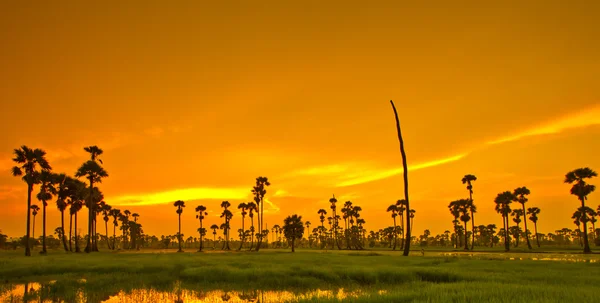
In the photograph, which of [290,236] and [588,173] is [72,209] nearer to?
[290,236]

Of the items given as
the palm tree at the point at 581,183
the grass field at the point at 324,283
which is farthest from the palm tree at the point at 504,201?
the grass field at the point at 324,283

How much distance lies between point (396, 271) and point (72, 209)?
78.4m

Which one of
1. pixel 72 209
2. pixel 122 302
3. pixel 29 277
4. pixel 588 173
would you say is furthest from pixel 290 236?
pixel 122 302

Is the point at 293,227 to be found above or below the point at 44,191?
below

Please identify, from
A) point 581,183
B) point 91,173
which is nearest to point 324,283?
point 91,173

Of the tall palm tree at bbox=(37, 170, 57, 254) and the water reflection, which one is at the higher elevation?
the tall palm tree at bbox=(37, 170, 57, 254)

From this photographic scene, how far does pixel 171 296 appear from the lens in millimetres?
18953

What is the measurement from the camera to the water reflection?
17672 millimetres

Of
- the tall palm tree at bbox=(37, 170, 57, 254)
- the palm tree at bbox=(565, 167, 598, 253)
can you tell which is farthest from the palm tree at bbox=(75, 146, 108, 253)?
the palm tree at bbox=(565, 167, 598, 253)

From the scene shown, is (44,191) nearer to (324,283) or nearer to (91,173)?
(91,173)

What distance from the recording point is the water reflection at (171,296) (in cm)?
1767

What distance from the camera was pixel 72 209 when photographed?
80.0m

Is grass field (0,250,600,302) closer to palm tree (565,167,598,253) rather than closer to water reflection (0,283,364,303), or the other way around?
water reflection (0,283,364,303)

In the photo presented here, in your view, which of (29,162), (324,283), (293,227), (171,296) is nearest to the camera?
(171,296)
